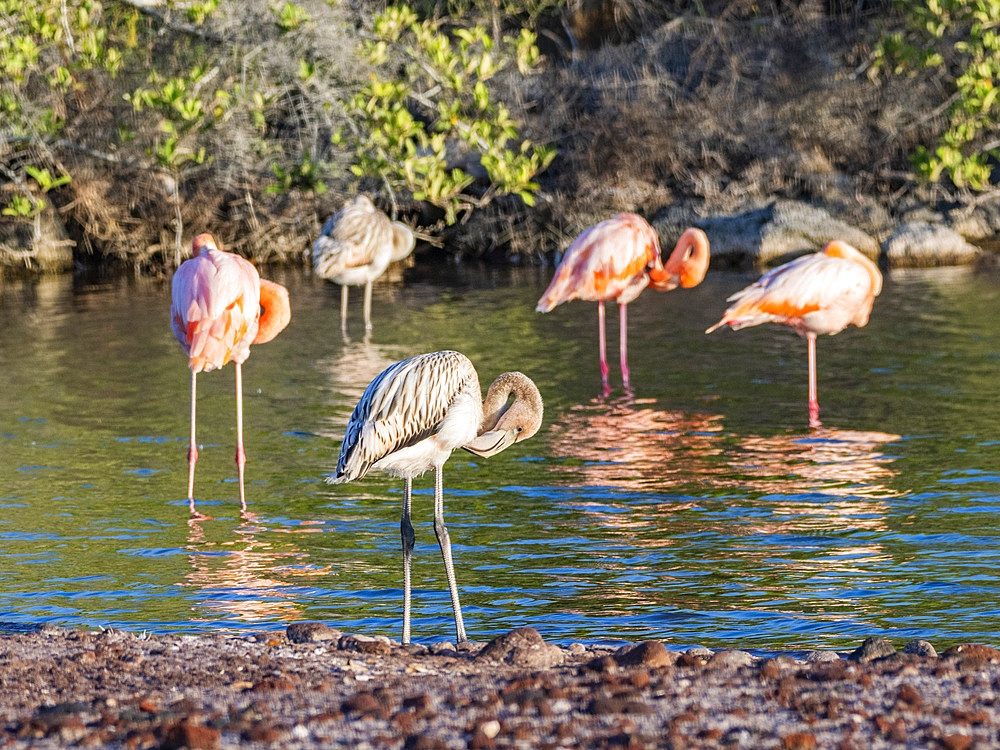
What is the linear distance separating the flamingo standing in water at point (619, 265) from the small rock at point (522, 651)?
6.45 metres

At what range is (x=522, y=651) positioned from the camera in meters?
4.03

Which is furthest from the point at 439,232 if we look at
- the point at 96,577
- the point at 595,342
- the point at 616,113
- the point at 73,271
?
the point at 96,577

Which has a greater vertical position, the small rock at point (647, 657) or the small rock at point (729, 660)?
the small rock at point (647, 657)

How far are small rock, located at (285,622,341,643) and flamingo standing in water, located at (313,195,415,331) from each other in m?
9.07

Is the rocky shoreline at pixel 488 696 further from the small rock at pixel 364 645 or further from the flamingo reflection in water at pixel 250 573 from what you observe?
the flamingo reflection in water at pixel 250 573

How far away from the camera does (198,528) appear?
20.9ft

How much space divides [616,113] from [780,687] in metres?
18.0

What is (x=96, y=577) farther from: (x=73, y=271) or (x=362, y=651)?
(x=73, y=271)

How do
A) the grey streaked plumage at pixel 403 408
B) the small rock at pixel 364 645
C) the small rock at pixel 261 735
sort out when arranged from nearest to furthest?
the small rock at pixel 261 735, the small rock at pixel 364 645, the grey streaked plumage at pixel 403 408

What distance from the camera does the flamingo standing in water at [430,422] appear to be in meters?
4.70

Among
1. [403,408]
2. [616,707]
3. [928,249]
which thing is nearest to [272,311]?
[403,408]

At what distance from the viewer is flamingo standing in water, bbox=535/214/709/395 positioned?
10.7m

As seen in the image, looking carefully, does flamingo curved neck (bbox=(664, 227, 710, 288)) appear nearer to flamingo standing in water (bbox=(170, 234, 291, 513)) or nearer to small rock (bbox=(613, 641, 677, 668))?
flamingo standing in water (bbox=(170, 234, 291, 513))

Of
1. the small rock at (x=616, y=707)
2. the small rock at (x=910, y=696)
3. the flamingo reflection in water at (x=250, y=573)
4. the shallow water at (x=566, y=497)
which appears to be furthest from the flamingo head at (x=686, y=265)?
the small rock at (x=616, y=707)
